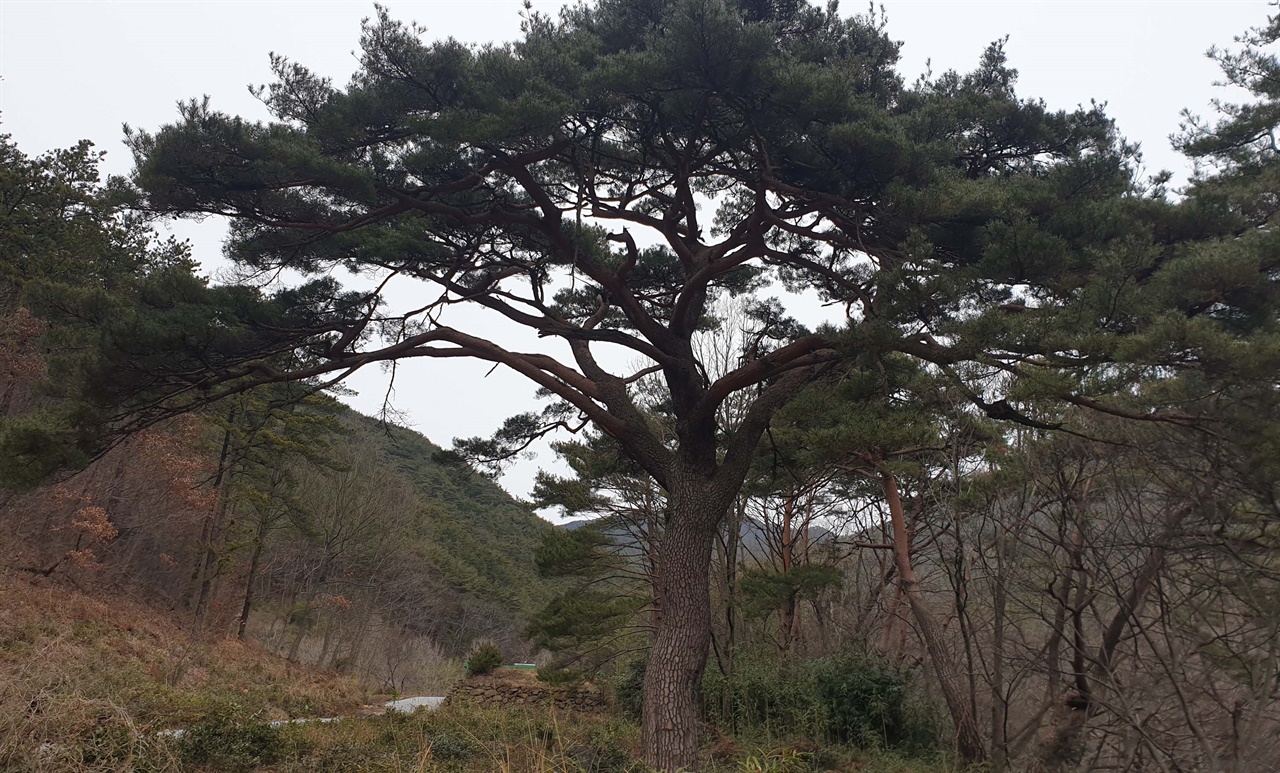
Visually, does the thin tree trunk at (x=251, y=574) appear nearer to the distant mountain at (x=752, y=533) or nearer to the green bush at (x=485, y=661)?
the green bush at (x=485, y=661)

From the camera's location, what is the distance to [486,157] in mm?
Result: 6637

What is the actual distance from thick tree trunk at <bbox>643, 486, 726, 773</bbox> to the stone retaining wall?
7128 millimetres

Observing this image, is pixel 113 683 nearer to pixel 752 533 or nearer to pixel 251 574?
pixel 752 533

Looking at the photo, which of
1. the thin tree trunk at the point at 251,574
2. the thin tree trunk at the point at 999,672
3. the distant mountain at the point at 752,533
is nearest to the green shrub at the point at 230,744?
the thin tree trunk at the point at 999,672

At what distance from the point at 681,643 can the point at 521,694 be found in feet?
29.8

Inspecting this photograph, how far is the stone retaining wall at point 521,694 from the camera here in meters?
13.5

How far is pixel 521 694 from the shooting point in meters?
14.6

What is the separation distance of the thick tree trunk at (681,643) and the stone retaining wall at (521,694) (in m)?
7.13

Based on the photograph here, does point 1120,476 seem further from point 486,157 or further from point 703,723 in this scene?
point 703,723

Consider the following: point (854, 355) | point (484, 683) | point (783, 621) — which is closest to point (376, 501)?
point (484, 683)

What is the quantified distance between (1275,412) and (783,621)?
29.3 ft

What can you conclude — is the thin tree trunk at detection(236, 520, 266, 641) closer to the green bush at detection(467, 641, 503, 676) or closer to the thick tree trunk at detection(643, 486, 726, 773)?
the green bush at detection(467, 641, 503, 676)

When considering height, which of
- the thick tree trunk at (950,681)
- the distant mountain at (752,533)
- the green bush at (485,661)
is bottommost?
the green bush at (485,661)

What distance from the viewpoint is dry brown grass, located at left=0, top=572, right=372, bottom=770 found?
14.0ft
